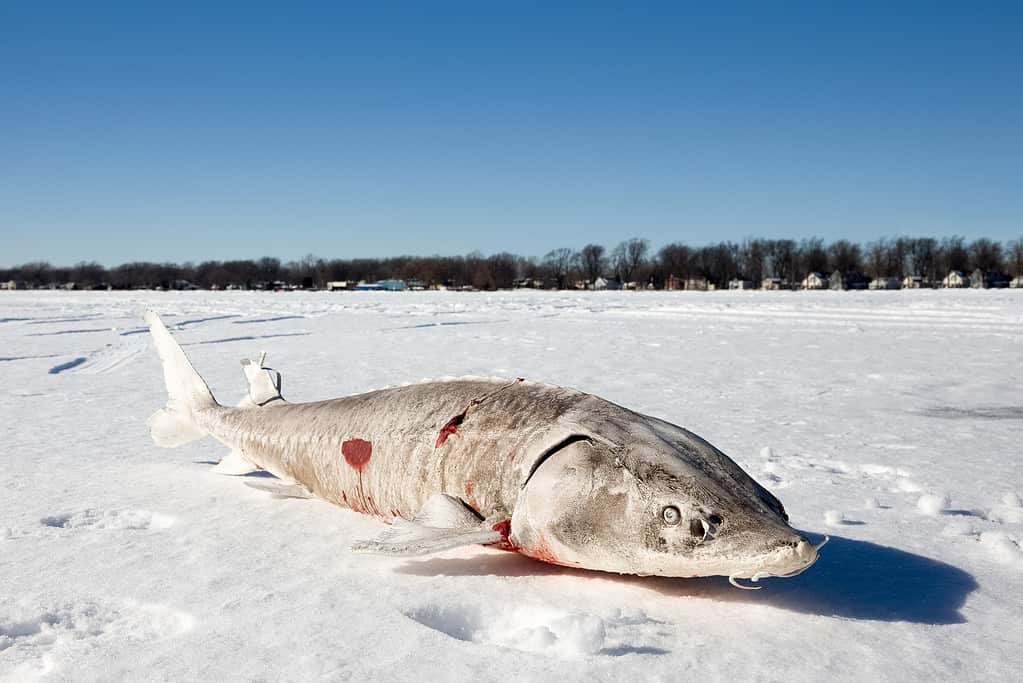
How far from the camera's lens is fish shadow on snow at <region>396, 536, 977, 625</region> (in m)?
2.14

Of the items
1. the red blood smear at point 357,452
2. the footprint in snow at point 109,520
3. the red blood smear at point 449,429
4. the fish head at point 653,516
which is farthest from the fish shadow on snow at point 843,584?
the footprint in snow at point 109,520

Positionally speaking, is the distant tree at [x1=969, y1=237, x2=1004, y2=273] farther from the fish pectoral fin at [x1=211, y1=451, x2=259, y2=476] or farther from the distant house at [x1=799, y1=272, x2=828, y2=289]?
Answer: the fish pectoral fin at [x1=211, y1=451, x2=259, y2=476]

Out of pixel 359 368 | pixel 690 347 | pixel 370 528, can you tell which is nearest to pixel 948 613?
pixel 370 528

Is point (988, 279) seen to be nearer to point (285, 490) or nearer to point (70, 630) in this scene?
point (285, 490)

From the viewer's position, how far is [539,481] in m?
2.28

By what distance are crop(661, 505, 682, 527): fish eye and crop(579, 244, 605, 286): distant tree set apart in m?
115

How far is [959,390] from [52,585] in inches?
314

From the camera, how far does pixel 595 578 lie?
91.0 inches

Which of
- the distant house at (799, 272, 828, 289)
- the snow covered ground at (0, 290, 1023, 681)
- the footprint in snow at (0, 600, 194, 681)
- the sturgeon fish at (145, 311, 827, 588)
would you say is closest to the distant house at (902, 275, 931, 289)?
the distant house at (799, 272, 828, 289)

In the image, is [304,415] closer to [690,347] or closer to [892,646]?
[892,646]

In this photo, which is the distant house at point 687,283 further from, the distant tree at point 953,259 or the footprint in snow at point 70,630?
the footprint in snow at point 70,630

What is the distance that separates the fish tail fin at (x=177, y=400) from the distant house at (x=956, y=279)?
356 ft

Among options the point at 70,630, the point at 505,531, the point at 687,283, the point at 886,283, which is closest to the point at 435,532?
the point at 505,531

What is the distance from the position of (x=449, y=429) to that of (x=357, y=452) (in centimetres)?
49
